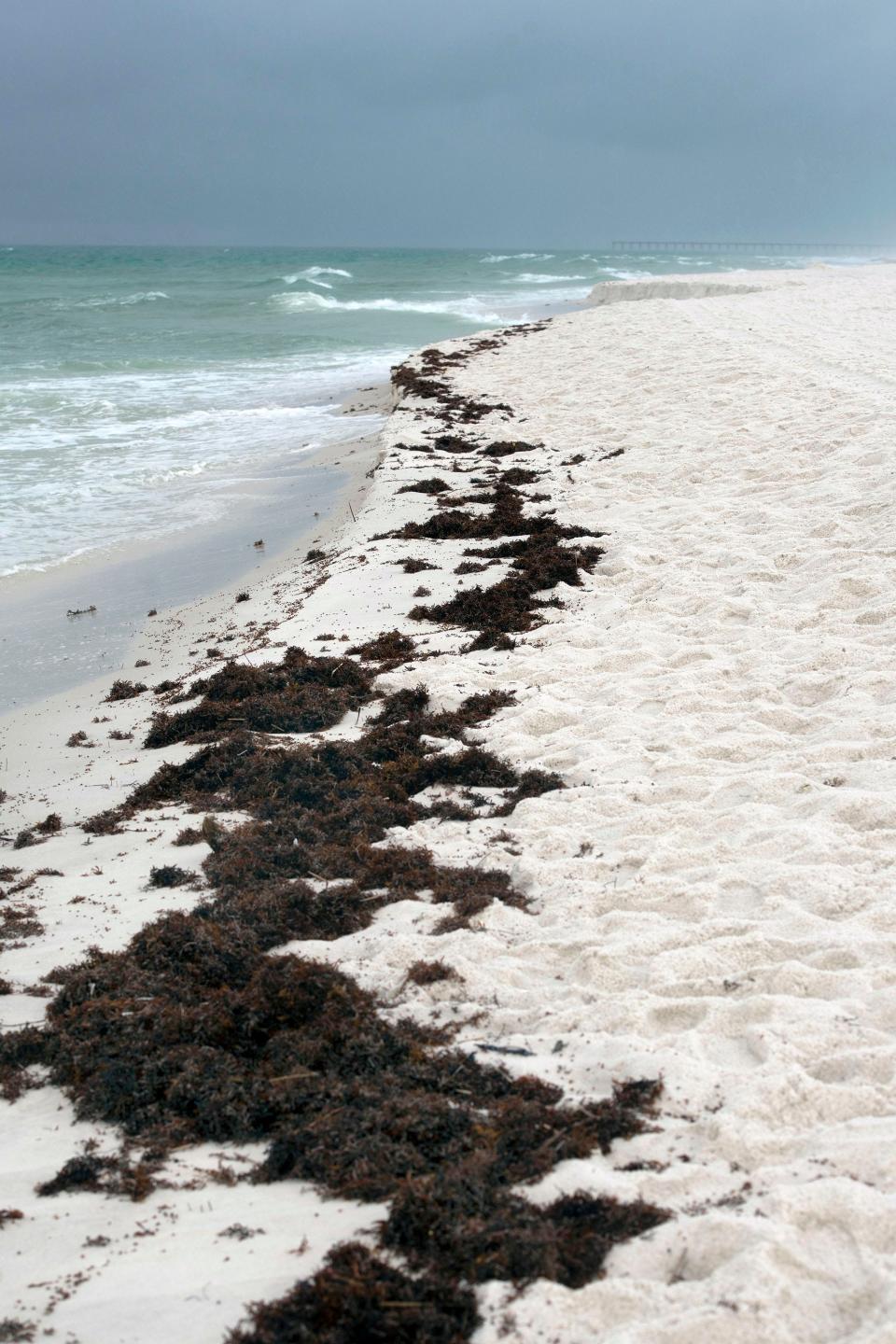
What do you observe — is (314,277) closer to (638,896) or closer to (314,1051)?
(638,896)

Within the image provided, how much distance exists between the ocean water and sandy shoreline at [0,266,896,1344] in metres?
3.43

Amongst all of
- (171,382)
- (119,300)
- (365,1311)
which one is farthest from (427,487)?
(119,300)

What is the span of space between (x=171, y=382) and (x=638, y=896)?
1967cm

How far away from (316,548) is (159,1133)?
6.75m

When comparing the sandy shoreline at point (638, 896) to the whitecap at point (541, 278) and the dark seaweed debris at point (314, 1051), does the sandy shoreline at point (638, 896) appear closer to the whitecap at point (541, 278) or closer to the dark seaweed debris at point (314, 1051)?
the dark seaweed debris at point (314, 1051)

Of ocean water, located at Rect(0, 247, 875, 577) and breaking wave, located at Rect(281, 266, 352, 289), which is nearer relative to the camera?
ocean water, located at Rect(0, 247, 875, 577)

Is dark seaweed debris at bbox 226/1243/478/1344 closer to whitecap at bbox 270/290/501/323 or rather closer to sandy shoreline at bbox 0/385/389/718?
sandy shoreline at bbox 0/385/389/718

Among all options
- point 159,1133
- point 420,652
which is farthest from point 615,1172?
point 420,652

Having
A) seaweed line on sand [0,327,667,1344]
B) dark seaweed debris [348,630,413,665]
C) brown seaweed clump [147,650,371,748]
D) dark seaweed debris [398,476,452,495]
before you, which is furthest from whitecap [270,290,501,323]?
seaweed line on sand [0,327,667,1344]

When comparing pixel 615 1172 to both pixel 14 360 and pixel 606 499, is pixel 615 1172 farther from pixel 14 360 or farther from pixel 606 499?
pixel 14 360

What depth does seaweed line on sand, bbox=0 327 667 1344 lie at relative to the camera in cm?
211

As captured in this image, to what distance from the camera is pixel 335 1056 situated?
2814 mm

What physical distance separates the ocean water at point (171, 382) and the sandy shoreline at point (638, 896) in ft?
11.3

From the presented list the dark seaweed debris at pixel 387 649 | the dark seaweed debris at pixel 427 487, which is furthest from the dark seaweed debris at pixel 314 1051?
the dark seaweed debris at pixel 427 487
